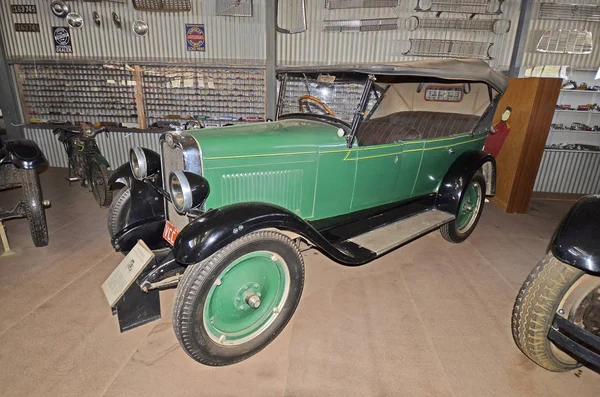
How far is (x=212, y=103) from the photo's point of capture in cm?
736

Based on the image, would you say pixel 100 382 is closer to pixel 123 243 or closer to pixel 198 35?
pixel 123 243

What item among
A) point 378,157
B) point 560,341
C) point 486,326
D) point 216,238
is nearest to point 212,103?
point 378,157

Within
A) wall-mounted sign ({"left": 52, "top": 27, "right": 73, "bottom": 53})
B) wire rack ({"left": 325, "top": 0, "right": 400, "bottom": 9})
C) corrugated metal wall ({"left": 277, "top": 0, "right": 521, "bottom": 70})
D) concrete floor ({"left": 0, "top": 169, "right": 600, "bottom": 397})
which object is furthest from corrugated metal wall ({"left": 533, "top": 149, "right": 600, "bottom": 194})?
wall-mounted sign ({"left": 52, "top": 27, "right": 73, "bottom": 53})

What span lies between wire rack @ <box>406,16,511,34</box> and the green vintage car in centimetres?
293

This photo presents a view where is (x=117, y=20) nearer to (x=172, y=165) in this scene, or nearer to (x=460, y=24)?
(x=172, y=165)

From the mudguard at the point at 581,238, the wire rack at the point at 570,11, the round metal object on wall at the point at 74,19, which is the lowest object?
the mudguard at the point at 581,238

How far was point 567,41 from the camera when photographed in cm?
636

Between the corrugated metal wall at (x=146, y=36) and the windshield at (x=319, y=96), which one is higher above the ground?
the corrugated metal wall at (x=146, y=36)

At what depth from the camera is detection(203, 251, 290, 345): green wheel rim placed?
7.33 feet

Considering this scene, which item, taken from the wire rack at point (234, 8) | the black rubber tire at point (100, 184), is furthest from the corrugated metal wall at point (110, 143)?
the wire rack at point (234, 8)

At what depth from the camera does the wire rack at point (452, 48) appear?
6.53 metres

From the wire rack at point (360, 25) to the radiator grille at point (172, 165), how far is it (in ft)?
18.1

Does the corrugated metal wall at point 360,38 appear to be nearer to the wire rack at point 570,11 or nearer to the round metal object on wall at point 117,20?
the wire rack at point 570,11

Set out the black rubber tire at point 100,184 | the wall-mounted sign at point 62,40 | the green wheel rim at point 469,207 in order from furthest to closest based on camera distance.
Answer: the wall-mounted sign at point 62,40 → the black rubber tire at point 100,184 → the green wheel rim at point 469,207
